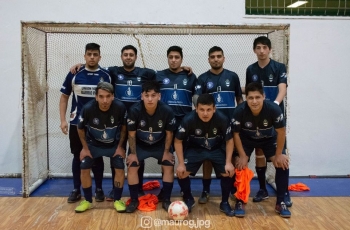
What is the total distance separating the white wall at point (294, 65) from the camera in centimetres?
411

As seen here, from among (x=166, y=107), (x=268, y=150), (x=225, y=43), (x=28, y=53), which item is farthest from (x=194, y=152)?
(x=28, y=53)

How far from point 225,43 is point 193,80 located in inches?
42.5

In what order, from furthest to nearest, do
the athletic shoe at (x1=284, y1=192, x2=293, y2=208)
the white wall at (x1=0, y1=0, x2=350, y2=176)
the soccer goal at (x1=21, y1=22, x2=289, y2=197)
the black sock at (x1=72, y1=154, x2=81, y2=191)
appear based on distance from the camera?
the white wall at (x1=0, y1=0, x2=350, y2=176), the soccer goal at (x1=21, y1=22, x2=289, y2=197), the black sock at (x1=72, y1=154, x2=81, y2=191), the athletic shoe at (x1=284, y1=192, x2=293, y2=208)

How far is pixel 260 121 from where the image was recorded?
2920 millimetres

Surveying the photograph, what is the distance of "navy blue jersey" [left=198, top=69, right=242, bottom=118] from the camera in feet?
10.5

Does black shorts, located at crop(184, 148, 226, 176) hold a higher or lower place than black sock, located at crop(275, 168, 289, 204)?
higher

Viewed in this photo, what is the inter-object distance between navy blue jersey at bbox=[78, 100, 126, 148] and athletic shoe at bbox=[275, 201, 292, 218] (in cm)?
160

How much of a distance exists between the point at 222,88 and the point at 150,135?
2.76 feet

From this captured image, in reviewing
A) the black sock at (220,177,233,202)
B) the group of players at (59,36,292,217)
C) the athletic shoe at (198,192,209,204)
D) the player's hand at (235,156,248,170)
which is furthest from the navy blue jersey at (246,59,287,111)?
the athletic shoe at (198,192,209,204)

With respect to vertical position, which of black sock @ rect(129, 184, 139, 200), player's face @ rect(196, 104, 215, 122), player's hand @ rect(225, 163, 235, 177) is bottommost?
black sock @ rect(129, 184, 139, 200)

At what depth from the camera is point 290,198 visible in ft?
10.8

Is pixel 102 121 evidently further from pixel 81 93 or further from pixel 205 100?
pixel 205 100

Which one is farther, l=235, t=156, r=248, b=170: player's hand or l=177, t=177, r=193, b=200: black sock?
l=177, t=177, r=193, b=200: black sock

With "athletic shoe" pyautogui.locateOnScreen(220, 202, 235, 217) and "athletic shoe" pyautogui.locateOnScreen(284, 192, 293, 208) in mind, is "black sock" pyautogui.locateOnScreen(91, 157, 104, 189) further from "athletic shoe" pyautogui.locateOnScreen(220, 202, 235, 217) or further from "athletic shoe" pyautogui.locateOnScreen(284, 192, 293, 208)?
"athletic shoe" pyautogui.locateOnScreen(284, 192, 293, 208)
